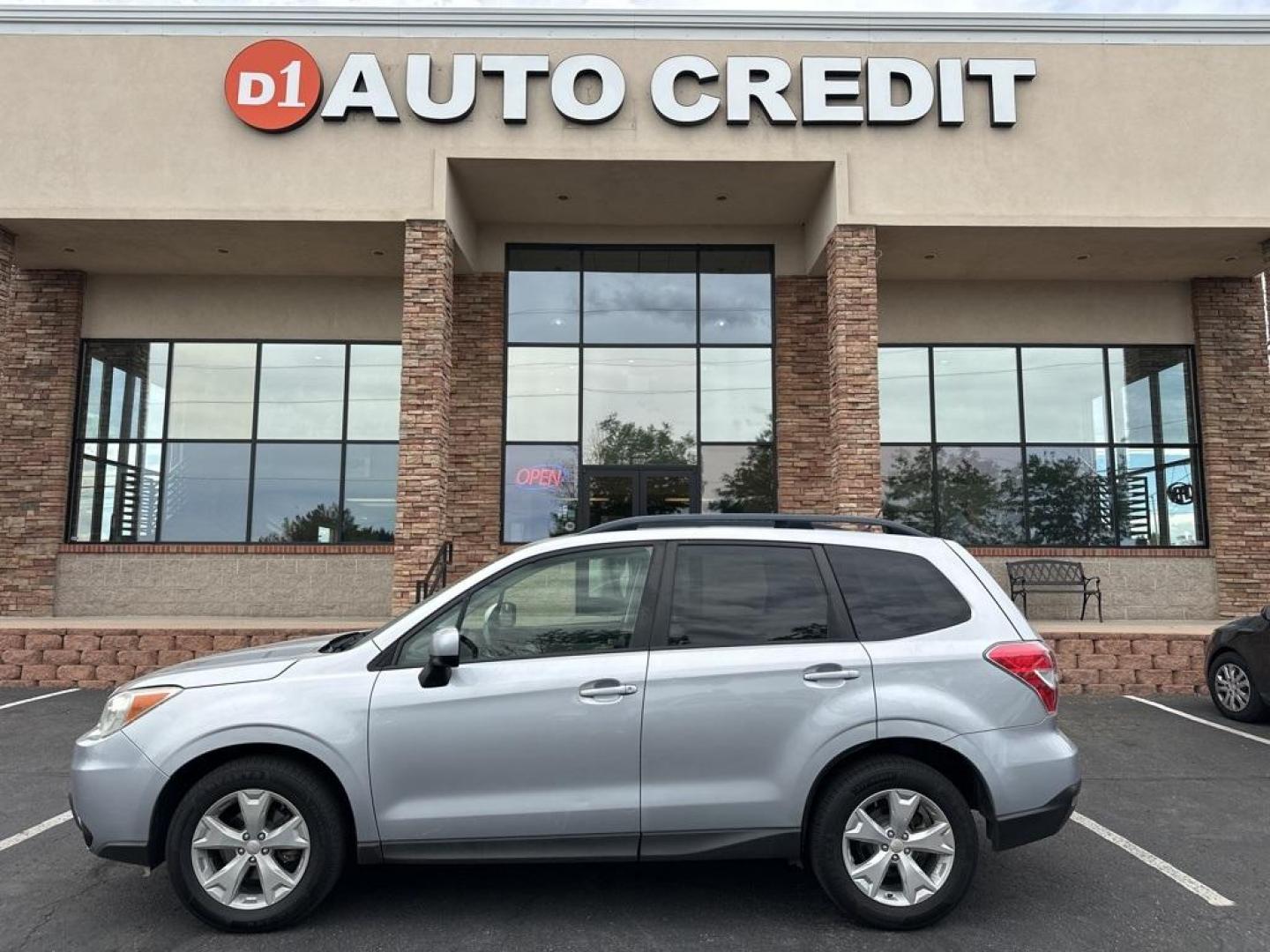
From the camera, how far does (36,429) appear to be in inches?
533

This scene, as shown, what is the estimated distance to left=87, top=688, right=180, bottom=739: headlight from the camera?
370cm

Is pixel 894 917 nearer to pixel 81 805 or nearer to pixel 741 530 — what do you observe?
pixel 741 530

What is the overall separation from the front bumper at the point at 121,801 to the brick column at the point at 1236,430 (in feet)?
49.3

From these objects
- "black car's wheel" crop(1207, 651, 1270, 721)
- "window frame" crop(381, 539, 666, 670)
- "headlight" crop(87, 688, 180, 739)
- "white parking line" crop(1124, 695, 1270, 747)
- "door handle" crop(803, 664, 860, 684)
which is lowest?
"white parking line" crop(1124, 695, 1270, 747)

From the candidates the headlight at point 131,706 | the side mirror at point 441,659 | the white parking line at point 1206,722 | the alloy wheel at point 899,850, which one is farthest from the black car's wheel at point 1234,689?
the headlight at point 131,706

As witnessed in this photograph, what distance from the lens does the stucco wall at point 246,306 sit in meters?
14.0

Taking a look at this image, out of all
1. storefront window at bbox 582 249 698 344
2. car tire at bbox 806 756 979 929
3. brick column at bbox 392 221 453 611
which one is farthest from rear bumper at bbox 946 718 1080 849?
storefront window at bbox 582 249 698 344

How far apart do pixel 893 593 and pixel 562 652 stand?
156 centimetres

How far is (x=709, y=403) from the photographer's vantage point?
1364cm

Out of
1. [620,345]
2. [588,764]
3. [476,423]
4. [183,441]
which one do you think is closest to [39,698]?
[183,441]

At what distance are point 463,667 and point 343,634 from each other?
127 cm

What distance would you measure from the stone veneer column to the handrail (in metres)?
6.73

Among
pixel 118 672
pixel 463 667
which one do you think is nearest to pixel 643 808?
pixel 463 667

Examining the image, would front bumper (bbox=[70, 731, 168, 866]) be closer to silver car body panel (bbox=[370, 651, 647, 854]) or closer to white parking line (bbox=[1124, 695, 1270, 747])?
silver car body panel (bbox=[370, 651, 647, 854])
